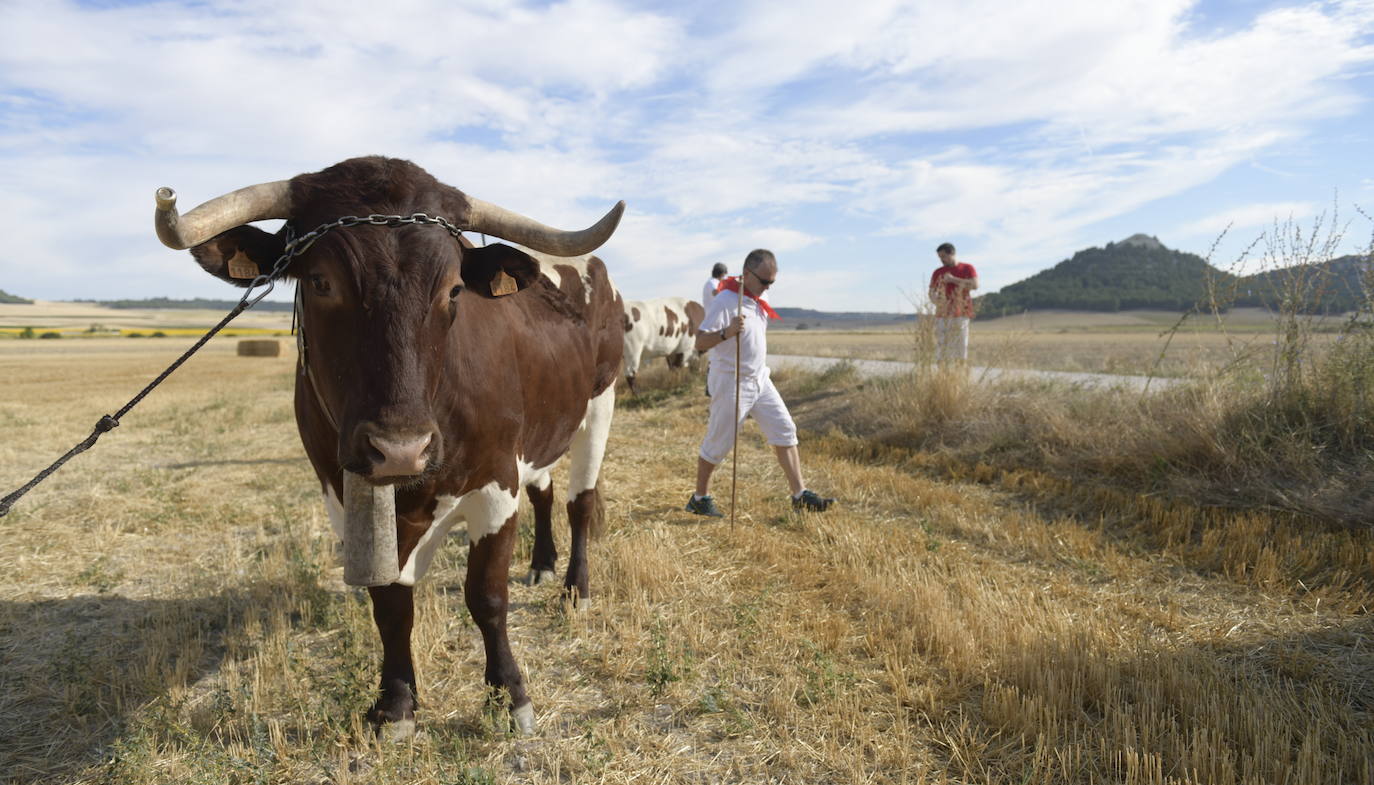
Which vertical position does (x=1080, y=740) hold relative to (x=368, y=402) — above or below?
below

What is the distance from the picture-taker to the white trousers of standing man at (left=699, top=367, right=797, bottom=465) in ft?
20.4

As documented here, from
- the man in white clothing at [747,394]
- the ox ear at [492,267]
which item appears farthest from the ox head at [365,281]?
the man in white clothing at [747,394]

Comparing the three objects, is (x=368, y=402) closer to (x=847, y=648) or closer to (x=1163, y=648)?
(x=847, y=648)

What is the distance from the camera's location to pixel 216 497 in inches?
266

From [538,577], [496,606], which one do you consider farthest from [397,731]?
[538,577]

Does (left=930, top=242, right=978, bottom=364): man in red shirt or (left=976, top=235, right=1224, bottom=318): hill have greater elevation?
(left=976, top=235, right=1224, bottom=318): hill

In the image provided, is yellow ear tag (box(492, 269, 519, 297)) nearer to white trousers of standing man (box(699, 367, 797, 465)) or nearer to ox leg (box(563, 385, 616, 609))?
ox leg (box(563, 385, 616, 609))

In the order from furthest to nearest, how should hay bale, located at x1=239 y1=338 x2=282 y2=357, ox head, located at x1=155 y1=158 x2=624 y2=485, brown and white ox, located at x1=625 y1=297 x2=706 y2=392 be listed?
hay bale, located at x1=239 y1=338 x2=282 y2=357, brown and white ox, located at x1=625 y1=297 x2=706 y2=392, ox head, located at x1=155 y1=158 x2=624 y2=485

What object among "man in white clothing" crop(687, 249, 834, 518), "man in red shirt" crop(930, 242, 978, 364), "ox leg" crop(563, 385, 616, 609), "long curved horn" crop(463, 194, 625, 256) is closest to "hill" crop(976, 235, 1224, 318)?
"man in red shirt" crop(930, 242, 978, 364)

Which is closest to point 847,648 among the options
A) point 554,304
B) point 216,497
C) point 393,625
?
point 393,625

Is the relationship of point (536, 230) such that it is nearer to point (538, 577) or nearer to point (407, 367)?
point (407, 367)

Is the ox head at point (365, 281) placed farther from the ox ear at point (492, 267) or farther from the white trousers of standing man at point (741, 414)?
the white trousers of standing man at point (741, 414)

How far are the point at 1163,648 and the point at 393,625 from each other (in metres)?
3.57

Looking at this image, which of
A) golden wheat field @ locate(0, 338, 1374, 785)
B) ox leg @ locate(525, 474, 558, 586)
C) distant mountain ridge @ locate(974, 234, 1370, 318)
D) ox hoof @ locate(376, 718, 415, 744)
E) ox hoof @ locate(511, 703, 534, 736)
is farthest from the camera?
distant mountain ridge @ locate(974, 234, 1370, 318)
